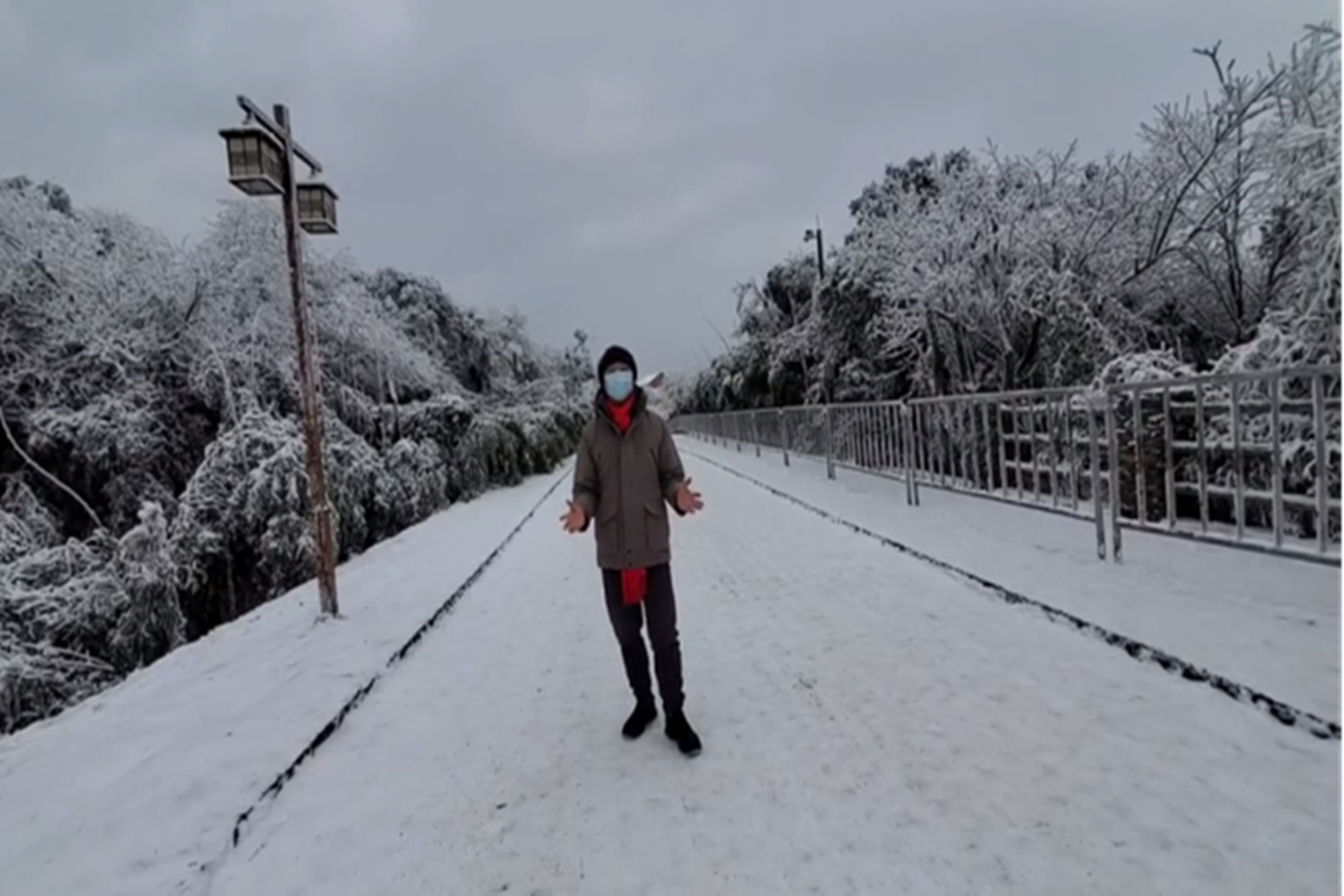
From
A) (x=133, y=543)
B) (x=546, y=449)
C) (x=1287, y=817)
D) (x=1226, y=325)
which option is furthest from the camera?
(x=546, y=449)

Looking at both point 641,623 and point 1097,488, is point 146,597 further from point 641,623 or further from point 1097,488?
point 1097,488

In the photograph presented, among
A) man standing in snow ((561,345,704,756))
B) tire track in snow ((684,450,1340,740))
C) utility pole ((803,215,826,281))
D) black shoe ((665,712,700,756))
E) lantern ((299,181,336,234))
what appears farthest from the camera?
utility pole ((803,215,826,281))

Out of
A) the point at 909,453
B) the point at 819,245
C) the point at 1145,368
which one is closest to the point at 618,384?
the point at 1145,368

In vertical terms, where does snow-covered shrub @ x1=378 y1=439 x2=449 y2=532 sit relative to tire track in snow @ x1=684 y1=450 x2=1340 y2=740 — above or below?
above

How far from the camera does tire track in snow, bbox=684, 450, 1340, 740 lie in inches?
104

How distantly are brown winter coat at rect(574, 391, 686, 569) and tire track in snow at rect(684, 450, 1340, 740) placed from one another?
2.32 meters

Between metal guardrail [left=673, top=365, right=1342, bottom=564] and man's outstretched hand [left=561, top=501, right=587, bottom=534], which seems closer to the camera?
man's outstretched hand [left=561, top=501, right=587, bottom=534]

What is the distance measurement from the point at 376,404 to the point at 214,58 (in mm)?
6785

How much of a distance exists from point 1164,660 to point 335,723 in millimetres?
3794

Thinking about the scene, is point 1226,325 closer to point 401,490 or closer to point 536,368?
point 401,490

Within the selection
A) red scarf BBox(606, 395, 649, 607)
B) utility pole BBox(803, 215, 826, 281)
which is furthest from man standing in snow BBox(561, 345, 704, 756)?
utility pole BBox(803, 215, 826, 281)

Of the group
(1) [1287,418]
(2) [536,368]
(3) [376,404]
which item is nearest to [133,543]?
(3) [376,404]

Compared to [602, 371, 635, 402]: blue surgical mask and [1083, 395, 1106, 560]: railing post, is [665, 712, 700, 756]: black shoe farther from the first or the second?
[1083, 395, 1106, 560]: railing post

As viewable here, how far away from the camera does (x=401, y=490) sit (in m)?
11.6
